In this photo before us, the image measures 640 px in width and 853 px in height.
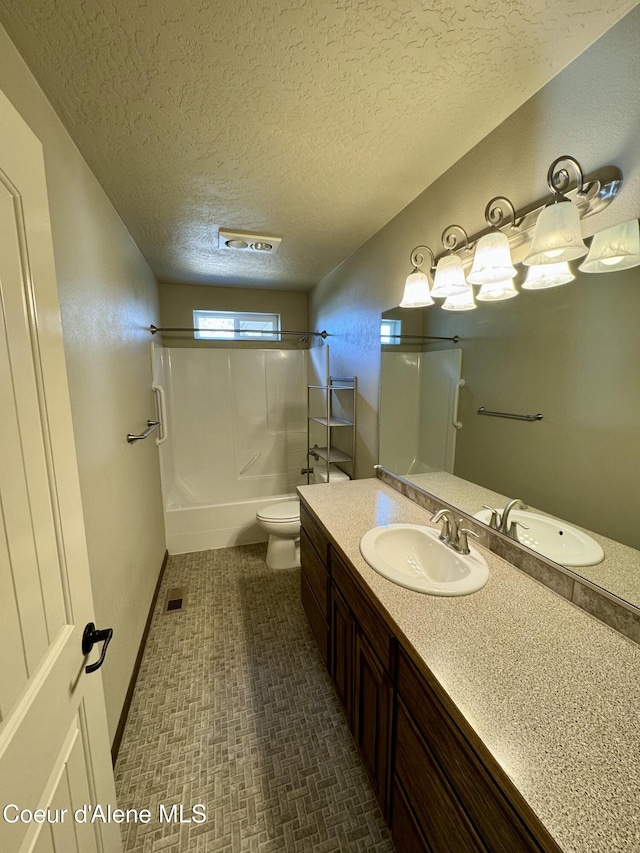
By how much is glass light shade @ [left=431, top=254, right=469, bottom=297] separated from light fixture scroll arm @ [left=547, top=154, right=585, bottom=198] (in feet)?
1.28

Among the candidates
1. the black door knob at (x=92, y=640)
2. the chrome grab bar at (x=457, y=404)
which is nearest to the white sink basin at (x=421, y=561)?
the chrome grab bar at (x=457, y=404)

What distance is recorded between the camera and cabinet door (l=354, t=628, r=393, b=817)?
38.3 inches

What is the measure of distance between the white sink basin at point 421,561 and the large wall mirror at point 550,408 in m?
0.22

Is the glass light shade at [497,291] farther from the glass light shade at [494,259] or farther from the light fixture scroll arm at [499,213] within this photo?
the light fixture scroll arm at [499,213]

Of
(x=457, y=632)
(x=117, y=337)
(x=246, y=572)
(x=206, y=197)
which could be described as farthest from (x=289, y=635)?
(x=206, y=197)

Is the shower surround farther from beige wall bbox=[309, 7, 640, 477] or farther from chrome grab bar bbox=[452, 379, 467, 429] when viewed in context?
chrome grab bar bbox=[452, 379, 467, 429]

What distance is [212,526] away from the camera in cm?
287

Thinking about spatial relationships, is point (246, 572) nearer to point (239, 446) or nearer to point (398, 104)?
point (239, 446)

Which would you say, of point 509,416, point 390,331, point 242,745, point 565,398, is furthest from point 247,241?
point 242,745

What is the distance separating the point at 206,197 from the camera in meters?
1.62

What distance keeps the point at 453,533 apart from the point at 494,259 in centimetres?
99

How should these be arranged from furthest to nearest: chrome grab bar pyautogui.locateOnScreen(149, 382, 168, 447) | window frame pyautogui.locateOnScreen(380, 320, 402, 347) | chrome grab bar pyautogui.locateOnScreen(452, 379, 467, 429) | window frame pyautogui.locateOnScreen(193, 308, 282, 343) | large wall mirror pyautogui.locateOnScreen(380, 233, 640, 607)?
window frame pyautogui.locateOnScreen(193, 308, 282, 343), chrome grab bar pyautogui.locateOnScreen(149, 382, 168, 447), window frame pyautogui.locateOnScreen(380, 320, 402, 347), chrome grab bar pyautogui.locateOnScreen(452, 379, 467, 429), large wall mirror pyautogui.locateOnScreen(380, 233, 640, 607)

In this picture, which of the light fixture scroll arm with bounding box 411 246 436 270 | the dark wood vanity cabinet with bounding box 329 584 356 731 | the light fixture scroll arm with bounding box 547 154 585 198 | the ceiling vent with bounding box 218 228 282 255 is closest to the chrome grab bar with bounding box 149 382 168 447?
the ceiling vent with bounding box 218 228 282 255

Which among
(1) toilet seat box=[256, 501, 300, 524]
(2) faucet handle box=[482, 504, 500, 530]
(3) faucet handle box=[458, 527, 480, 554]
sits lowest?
(1) toilet seat box=[256, 501, 300, 524]
